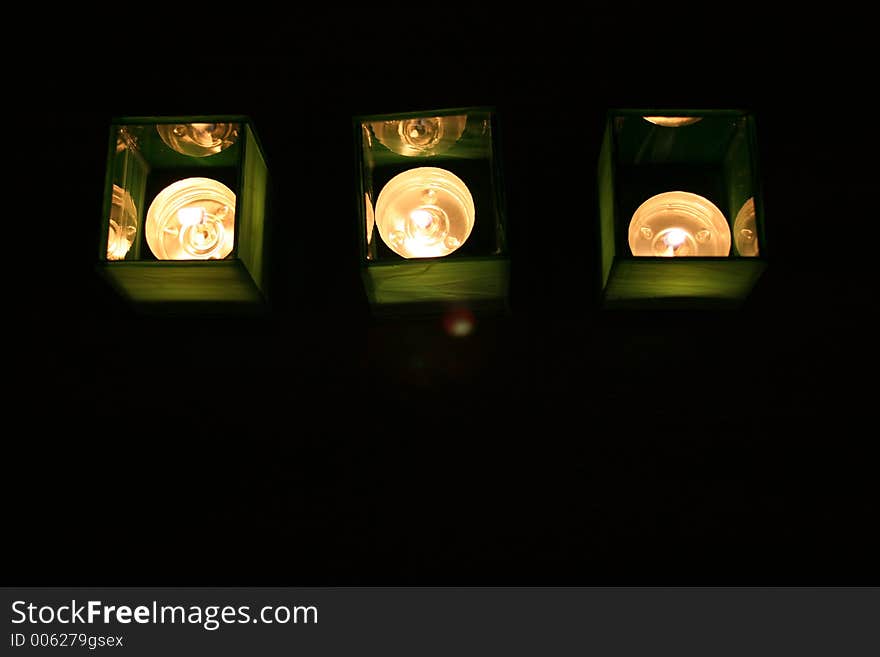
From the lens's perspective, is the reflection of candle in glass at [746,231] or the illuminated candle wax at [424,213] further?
the illuminated candle wax at [424,213]

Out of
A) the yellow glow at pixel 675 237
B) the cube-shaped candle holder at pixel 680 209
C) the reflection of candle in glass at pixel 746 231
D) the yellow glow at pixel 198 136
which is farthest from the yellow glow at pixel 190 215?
the reflection of candle in glass at pixel 746 231

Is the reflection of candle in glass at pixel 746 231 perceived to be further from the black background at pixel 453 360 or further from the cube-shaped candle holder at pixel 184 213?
the cube-shaped candle holder at pixel 184 213

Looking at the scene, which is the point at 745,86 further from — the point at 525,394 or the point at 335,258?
the point at 335,258

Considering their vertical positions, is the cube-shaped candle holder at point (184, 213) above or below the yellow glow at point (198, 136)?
below

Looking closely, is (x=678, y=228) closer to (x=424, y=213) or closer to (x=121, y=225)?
(x=424, y=213)

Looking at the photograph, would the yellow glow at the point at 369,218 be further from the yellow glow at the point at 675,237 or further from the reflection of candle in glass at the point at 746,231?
the reflection of candle in glass at the point at 746,231

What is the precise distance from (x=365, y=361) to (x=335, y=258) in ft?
0.81

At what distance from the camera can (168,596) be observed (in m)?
1.45

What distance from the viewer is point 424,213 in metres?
1.58

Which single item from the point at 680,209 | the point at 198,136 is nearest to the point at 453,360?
the point at 680,209

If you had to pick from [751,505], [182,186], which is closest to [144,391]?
[182,186]

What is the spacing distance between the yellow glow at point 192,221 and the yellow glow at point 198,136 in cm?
7

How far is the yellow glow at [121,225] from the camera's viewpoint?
4.74 ft

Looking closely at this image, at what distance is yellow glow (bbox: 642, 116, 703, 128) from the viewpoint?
149cm
